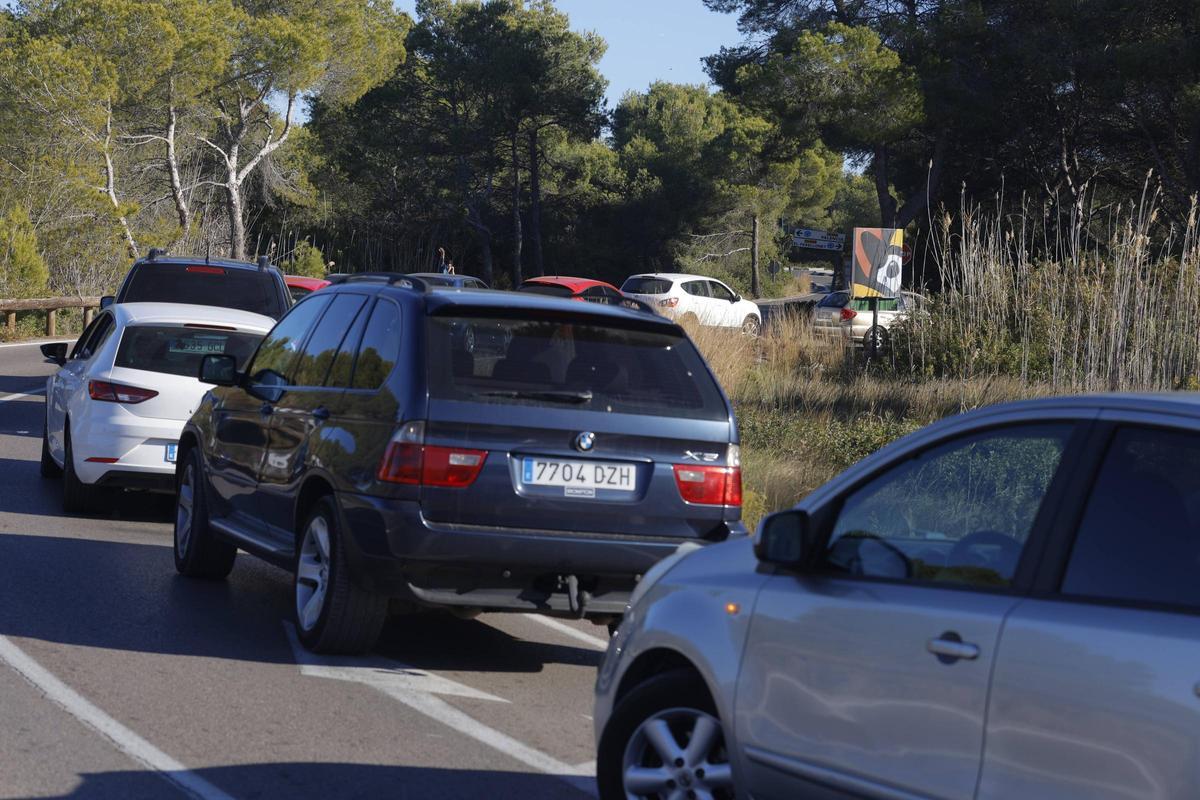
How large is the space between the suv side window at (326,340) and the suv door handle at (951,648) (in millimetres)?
4624

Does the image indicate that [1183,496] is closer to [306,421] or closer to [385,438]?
[385,438]

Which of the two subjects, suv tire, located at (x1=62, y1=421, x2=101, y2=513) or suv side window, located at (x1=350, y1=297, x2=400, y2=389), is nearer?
suv side window, located at (x1=350, y1=297, x2=400, y2=389)

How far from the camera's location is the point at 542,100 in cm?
5797

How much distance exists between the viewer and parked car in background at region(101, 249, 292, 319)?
46.8 ft

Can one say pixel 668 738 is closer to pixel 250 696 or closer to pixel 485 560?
pixel 485 560

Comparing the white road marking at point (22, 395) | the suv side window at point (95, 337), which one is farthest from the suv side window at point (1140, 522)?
the white road marking at point (22, 395)

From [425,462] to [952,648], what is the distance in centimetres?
338

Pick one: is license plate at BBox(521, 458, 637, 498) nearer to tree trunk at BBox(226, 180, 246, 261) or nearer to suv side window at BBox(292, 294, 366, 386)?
suv side window at BBox(292, 294, 366, 386)

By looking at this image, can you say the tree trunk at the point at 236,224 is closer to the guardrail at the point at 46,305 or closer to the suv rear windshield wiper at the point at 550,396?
the guardrail at the point at 46,305

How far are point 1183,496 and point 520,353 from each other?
155 inches

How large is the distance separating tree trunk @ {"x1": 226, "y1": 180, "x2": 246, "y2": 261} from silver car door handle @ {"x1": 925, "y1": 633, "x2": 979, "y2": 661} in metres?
53.0

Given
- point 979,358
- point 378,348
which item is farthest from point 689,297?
point 378,348

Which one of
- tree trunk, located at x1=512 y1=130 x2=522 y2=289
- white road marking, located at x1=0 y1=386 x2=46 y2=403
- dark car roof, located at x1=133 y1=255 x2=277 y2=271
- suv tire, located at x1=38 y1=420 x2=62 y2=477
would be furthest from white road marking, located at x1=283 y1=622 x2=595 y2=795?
tree trunk, located at x1=512 y1=130 x2=522 y2=289

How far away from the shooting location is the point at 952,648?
3.60 m
